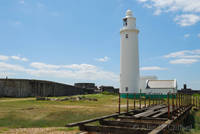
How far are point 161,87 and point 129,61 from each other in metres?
7.66

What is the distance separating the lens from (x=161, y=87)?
3903 centimetres

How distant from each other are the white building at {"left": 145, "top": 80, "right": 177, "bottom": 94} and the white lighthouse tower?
330cm

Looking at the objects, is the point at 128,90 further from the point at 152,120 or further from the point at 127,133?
the point at 127,133

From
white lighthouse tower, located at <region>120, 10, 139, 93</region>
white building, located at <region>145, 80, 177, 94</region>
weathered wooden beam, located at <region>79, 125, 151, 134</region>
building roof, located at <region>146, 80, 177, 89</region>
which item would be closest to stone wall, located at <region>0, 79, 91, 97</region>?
white lighthouse tower, located at <region>120, 10, 139, 93</region>

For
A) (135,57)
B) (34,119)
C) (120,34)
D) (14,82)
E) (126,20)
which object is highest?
(126,20)

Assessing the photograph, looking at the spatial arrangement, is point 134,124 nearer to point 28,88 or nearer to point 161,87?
point 28,88

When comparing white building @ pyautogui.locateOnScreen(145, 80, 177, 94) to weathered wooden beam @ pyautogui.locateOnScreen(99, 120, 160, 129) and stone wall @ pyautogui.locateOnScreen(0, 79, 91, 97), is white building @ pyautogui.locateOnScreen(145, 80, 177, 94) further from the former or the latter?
weathered wooden beam @ pyautogui.locateOnScreen(99, 120, 160, 129)

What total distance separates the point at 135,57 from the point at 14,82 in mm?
19384

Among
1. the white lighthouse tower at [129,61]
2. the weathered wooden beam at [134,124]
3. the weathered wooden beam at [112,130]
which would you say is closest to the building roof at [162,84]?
the white lighthouse tower at [129,61]

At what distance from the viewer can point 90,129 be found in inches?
302

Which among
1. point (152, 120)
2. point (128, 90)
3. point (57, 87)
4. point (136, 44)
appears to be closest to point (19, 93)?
point (57, 87)

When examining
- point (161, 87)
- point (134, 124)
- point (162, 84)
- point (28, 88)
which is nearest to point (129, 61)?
point (161, 87)

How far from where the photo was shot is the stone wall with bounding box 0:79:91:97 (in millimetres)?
28041

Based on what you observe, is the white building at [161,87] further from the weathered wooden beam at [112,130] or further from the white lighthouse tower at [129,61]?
the weathered wooden beam at [112,130]
